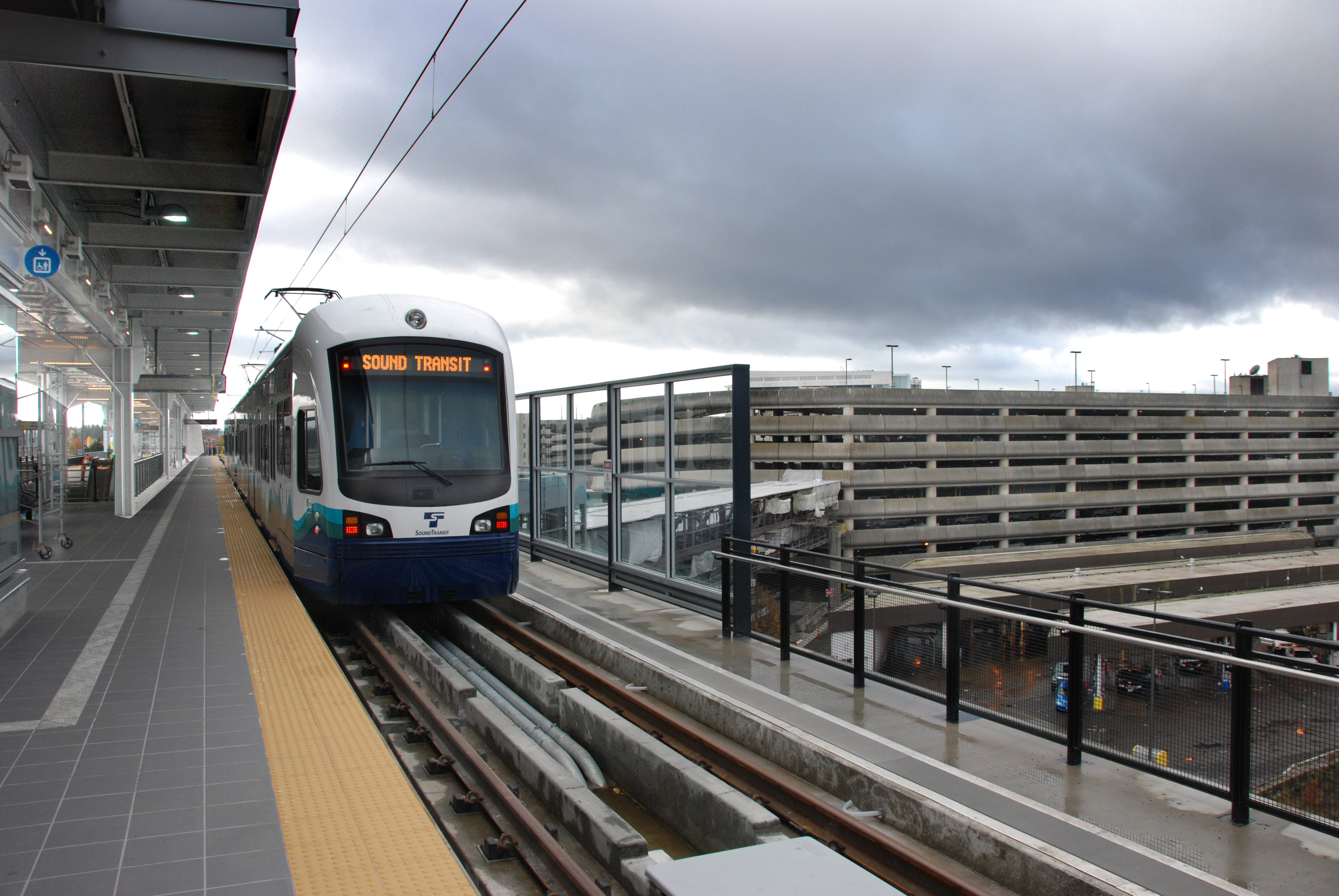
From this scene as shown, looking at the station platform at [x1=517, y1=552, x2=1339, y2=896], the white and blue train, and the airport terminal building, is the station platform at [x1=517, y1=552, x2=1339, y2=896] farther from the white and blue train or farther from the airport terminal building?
the airport terminal building

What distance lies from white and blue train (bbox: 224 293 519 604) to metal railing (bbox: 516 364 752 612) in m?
1.65

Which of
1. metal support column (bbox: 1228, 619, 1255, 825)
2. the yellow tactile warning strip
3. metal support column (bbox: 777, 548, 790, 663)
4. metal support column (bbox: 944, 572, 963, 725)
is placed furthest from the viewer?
metal support column (bbox: 777, 548, 790, 663)

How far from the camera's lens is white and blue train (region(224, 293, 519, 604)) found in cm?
853

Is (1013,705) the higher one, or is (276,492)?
(276,492)

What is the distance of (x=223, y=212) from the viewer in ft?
42.5

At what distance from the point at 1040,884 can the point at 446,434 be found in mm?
6910

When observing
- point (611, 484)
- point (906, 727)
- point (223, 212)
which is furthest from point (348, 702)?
point (223, 212)

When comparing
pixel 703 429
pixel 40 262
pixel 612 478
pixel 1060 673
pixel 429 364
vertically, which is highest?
pixel 40 262

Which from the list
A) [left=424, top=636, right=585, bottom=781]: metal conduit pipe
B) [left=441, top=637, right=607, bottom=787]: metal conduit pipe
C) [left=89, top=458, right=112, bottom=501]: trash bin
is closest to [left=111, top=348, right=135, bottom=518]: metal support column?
[left=89, top=458, right=112, bottom=501]: trash bin

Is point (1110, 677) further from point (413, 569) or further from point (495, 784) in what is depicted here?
point (413, 569)

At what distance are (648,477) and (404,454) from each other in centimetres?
278

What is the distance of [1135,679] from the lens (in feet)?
15.6

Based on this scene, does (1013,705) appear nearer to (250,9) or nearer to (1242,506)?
(250,9)

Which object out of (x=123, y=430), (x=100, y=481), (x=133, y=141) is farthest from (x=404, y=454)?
(x=100, y=481)
